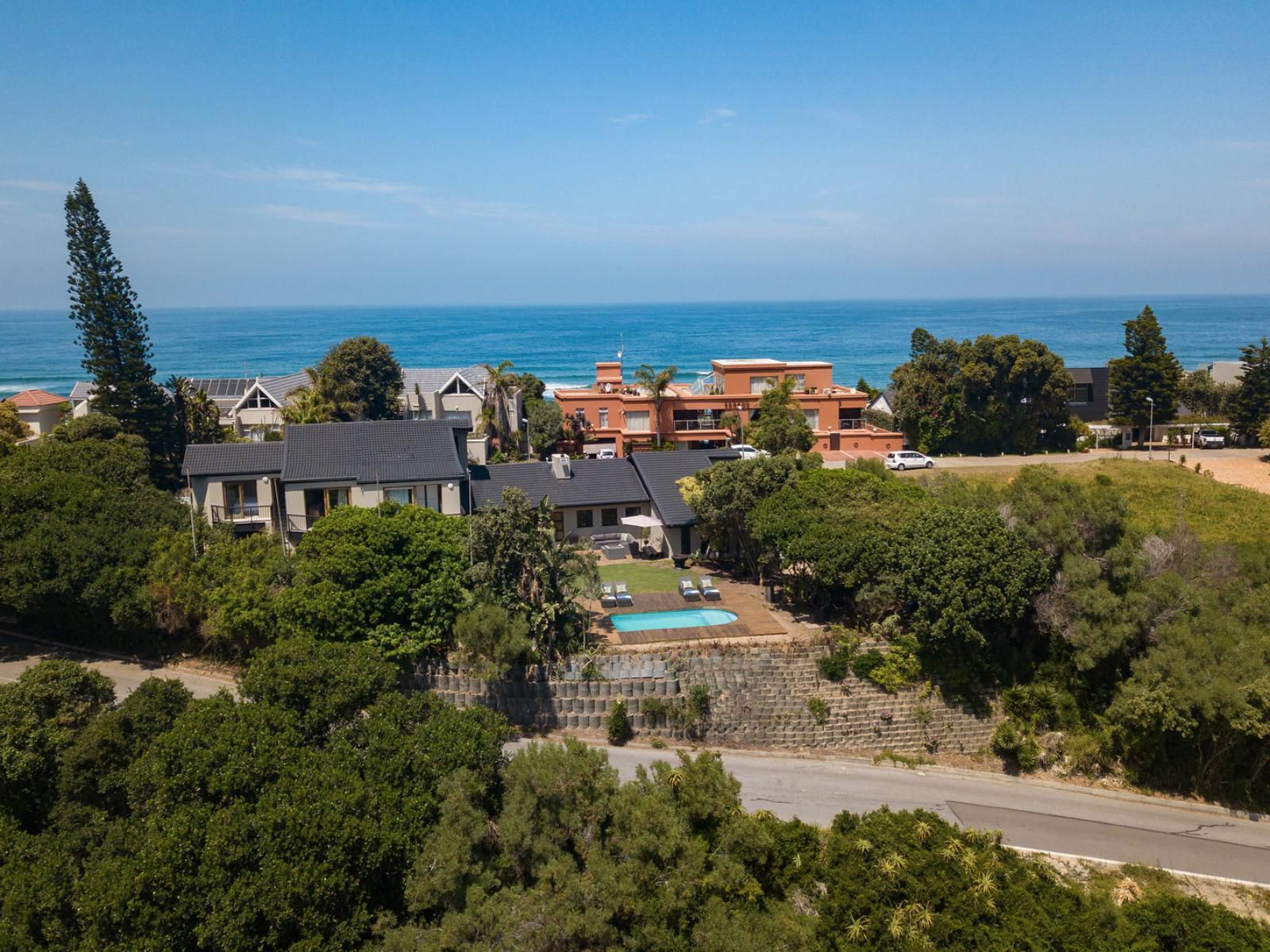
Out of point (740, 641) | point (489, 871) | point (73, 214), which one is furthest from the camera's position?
point (73, 214)

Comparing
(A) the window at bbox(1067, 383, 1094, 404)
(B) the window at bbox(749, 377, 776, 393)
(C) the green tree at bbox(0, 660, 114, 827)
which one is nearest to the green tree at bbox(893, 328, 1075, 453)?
(B) the window at bbox(749, 377, 776, 393)


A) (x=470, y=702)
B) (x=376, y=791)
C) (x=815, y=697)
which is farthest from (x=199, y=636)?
(x=815, y=697)

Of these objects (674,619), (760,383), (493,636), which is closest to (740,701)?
(674,619)

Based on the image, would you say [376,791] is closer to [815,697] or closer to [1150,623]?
[815,697]

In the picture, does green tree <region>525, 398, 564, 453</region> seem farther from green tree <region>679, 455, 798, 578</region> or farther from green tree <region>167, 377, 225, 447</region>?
green tree <region>167, 377, 225, 447</region>

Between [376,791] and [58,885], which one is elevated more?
[376,791]

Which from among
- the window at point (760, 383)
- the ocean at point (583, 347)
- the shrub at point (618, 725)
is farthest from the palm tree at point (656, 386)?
the ocean at point (583, 347)
